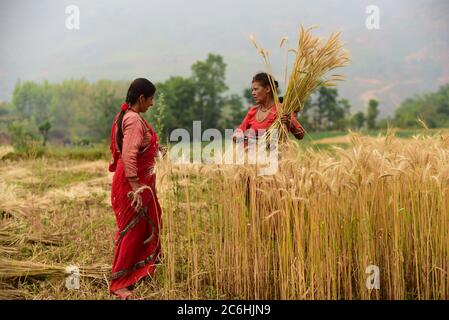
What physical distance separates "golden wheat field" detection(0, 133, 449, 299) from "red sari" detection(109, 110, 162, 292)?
0.11 meters

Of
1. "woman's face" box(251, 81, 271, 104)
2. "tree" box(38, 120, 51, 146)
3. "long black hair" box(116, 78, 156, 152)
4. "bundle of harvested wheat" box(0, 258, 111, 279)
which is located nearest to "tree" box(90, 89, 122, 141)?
"tree" box(38, 120, 51, 146)

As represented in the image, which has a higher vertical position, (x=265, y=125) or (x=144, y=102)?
(x=144, y=102)

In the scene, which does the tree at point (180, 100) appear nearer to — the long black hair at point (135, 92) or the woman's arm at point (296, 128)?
the woman's arm at point (296, 128)

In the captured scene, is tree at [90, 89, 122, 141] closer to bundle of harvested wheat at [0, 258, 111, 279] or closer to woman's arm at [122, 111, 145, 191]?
bundle of harvested wheat at [0, 258, 111, 279]

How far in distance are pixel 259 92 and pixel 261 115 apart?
0.17 m

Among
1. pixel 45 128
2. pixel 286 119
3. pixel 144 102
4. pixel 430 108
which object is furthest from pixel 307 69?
pixel 430 108

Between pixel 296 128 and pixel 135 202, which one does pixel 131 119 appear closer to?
pixel 135 202

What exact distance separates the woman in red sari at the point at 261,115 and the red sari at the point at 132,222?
657mm

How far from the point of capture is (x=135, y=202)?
3.57 meters

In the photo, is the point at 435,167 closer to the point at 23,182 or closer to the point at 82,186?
the point at 82,186

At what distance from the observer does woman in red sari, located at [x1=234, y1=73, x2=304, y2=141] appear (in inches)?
149

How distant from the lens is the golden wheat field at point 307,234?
2904 mm

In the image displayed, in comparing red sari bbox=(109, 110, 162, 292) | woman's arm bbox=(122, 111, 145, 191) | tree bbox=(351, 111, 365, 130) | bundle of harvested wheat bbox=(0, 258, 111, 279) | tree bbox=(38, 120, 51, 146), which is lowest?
bundle of harvested wheat bbox=(0, 258, 111, 279)
